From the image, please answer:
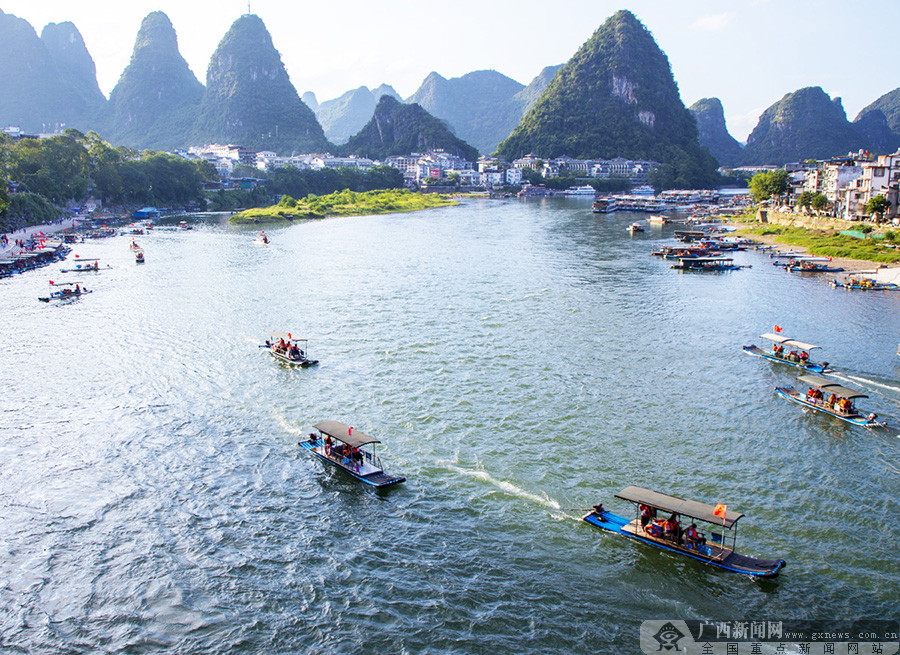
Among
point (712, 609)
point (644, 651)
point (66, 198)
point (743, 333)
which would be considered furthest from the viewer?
point (66, 198)

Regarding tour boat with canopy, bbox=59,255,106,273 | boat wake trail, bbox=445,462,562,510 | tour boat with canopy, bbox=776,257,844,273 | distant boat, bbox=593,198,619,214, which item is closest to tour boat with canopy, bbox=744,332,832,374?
boat wake trail, bbox=445,462,562,510

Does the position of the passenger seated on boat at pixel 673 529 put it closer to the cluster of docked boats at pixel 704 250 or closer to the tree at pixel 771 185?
the cluster of docked boats at pixel 704 250

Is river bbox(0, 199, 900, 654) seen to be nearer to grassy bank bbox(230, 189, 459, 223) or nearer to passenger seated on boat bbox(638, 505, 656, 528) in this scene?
passenger seated on boat bbox(638, 505, 656, 528)

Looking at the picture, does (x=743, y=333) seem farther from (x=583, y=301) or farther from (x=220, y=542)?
(x=220, y=542)

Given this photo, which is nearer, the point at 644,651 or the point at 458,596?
the point at 644,651

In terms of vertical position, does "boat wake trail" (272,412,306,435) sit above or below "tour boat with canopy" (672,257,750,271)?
below

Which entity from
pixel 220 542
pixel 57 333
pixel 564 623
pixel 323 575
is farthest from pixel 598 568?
pixel 57 333

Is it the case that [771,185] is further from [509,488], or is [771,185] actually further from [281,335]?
[509,488]
